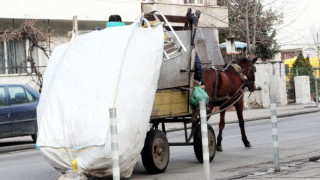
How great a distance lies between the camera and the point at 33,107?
20.3 metres

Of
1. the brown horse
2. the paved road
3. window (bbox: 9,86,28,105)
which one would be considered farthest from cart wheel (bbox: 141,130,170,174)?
window (bbox: 9,86,28,105)

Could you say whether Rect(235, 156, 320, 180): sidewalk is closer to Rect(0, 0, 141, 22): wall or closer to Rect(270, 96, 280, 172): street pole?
Rect(270, 96, 280, 172): street pole

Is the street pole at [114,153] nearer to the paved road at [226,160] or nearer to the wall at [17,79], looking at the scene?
the paved road at [226,160]

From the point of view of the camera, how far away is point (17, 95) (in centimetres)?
2028

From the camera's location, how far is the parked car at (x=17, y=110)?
19.7m

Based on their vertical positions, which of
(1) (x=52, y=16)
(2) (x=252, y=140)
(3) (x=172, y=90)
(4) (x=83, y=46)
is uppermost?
(1) (x=52, y=16)

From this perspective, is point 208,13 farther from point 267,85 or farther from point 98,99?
point 98,99

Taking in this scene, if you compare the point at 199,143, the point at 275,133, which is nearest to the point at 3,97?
the point at 199,143

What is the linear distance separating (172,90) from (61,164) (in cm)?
260

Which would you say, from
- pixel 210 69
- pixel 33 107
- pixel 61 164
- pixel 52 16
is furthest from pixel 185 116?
pixel 52 16

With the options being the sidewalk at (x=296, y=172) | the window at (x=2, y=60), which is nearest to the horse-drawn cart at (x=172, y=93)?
the sidewalk at (x=296, y=172)

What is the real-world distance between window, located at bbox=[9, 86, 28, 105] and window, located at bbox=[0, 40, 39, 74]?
345 inches

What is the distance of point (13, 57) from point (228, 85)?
56.8 ft

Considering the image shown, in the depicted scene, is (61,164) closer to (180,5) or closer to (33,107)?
(33,107)
